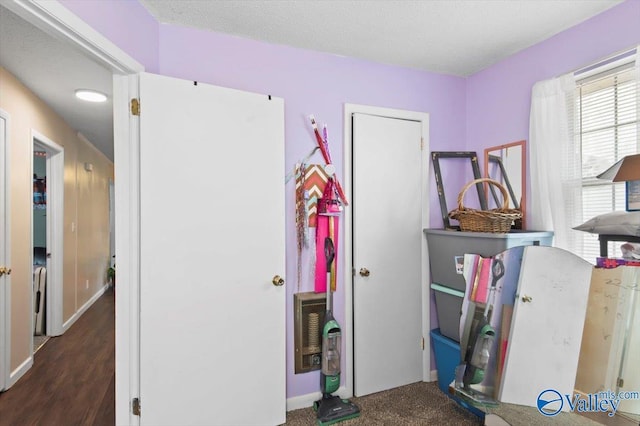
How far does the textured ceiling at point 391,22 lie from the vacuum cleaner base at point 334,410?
2.40 metres

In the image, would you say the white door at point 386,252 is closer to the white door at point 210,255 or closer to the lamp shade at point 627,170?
the white door at point 210,255

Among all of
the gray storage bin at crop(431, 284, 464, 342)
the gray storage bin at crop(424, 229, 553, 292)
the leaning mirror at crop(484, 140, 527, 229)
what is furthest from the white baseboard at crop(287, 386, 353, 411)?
the leaning mirror at crop(484, 140, 527, 229)

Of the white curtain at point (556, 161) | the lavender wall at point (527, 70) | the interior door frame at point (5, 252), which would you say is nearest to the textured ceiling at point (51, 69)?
the interior door frame at point (5, 252)

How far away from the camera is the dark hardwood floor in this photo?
228 centimetres

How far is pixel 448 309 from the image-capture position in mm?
2521

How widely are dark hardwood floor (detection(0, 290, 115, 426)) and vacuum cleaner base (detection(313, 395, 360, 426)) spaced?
1.36m

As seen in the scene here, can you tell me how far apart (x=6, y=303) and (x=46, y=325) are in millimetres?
1483

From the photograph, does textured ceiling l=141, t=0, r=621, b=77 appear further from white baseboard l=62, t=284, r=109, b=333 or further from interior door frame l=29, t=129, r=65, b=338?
white baseboard l=62, t=284, r=109, b=333

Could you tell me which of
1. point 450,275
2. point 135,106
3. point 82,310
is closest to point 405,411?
point 450,275

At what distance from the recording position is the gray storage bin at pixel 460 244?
6.79ft

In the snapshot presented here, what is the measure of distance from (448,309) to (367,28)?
6.60ft

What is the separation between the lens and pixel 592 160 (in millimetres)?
2053

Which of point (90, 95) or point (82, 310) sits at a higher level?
point (90, 95)

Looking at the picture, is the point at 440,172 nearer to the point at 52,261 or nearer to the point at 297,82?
the point at 297,82
